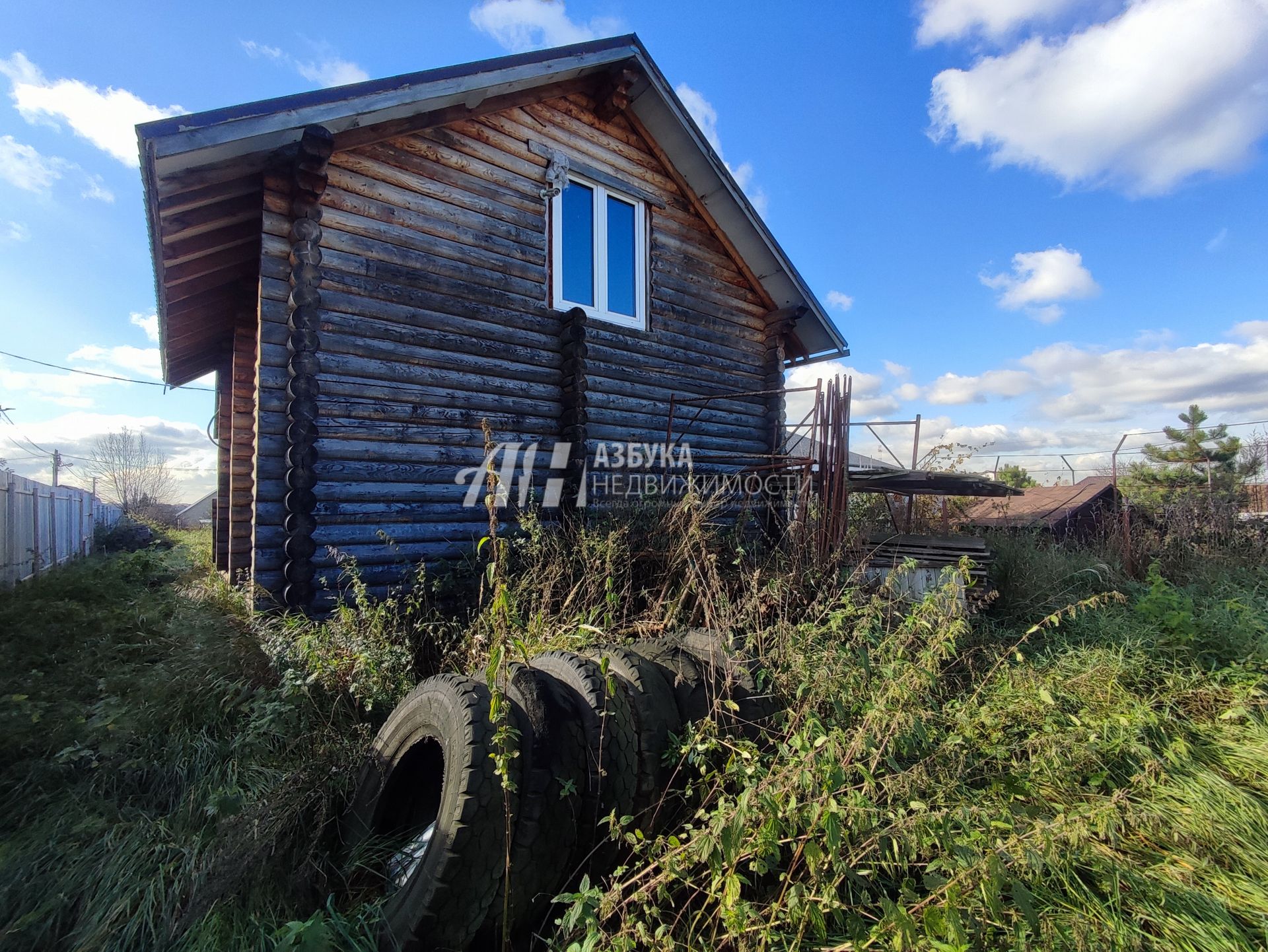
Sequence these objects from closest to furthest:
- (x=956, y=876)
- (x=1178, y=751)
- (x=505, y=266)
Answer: (x=956, y=876) < (x=1178, y=751) < (x=505, y=266)

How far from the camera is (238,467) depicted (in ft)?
26.9

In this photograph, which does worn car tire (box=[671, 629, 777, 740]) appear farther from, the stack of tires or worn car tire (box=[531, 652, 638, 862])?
worn car tire (box=[531, 652, 638, 862])

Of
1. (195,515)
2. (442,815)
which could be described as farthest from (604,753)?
(195,515)

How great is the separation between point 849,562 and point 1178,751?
2.85 meters

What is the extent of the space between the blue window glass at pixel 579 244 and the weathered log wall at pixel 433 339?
1.24 ft

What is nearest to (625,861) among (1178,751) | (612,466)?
(1178,751)

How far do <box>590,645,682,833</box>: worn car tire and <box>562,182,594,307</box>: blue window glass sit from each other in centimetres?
527

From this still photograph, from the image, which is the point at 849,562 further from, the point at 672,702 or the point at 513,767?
the point at 513,767

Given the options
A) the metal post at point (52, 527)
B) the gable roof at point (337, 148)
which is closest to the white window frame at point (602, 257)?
the gable roof at point (337, 148)

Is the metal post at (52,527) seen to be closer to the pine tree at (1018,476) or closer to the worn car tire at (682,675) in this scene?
the worn car tire at (682,675)

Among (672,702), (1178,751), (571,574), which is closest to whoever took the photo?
(672,702)

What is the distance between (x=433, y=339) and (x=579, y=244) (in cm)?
246

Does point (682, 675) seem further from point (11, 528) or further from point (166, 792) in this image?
point (11, 528)

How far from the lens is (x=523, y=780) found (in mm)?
2426
